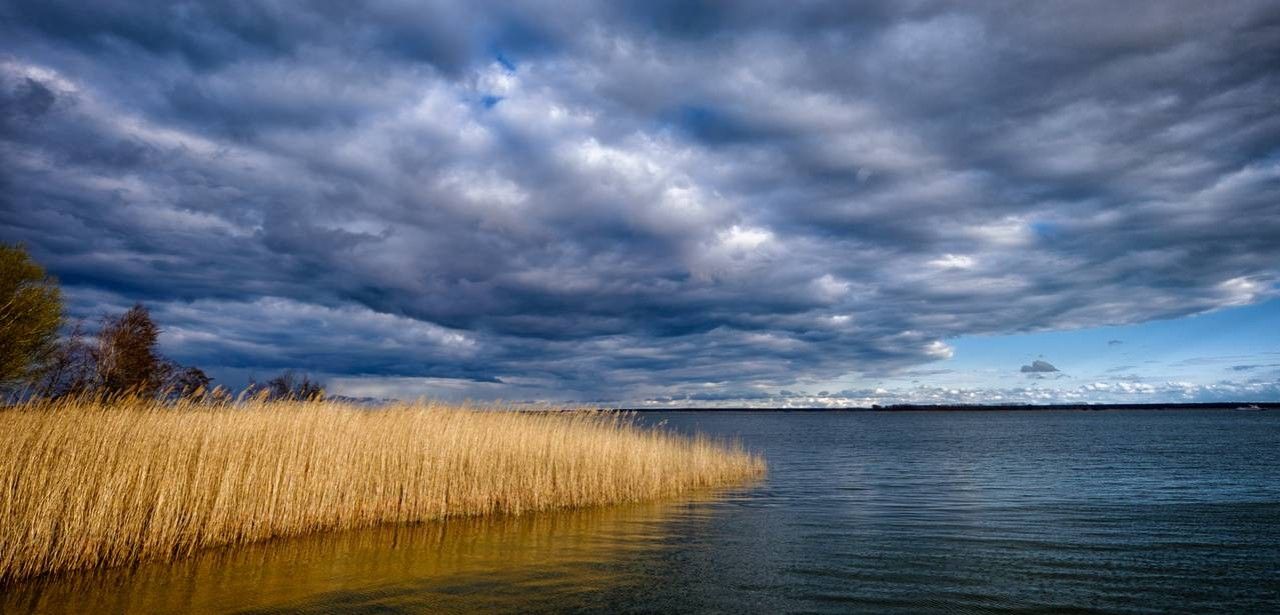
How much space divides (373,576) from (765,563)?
571cm

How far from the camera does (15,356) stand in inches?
906

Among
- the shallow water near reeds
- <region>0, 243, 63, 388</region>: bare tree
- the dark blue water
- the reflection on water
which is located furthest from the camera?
<region>0, 243, 63, 388</region>: bare tree

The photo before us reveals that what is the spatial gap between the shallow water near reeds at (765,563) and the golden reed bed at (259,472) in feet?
1.68

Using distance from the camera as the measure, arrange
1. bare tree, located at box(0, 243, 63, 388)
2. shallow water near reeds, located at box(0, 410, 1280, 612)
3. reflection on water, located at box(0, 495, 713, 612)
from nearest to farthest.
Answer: reflection on water, located at box(0, 495, 713, 612) → shallow water near reeds, located at box(0, 410, 1280, 612) → bare tree, located at box(0, 243, 63, 388)

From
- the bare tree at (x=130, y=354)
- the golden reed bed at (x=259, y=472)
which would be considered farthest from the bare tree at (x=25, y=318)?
the golden reed bed at (x=259, y=472)

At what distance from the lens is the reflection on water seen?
7570mm

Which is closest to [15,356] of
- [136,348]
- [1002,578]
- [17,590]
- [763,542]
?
[136,348]

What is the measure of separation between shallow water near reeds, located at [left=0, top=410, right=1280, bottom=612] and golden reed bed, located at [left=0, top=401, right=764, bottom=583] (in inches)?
20.2

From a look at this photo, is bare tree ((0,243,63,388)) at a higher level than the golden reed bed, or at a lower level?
higher

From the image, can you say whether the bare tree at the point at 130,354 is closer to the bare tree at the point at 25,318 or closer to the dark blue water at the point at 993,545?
the bare tree at the point at 25,318

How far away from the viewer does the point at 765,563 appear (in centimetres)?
1005

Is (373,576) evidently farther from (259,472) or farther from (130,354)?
(130,354)

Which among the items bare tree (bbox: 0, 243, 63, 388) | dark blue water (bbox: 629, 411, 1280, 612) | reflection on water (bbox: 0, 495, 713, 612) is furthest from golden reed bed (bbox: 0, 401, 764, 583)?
bare tree (bbox: 0, 243, 63, 388)

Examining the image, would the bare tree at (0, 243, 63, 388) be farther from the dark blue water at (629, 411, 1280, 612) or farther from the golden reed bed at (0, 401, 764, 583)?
the dark blue water at (629, 411, 1280, 612)
